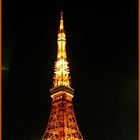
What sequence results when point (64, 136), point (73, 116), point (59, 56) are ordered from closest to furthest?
point (64, 136) < point (73, 116) < point (59, 56)

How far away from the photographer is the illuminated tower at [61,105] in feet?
102

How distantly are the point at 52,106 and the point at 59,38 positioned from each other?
5963mm

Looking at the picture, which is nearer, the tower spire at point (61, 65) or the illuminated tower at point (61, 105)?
the illuminated tower at point (61, 105)

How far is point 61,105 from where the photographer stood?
1284 inches

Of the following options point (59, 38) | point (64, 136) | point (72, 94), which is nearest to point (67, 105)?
point (72, 94)

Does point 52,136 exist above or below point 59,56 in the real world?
below

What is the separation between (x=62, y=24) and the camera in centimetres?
3541

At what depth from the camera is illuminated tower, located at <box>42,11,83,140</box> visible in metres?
31.2

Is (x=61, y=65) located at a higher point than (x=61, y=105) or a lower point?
higher

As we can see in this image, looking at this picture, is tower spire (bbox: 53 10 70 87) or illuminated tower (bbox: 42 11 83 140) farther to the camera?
tower spire (bbox: 53 10 70 87)

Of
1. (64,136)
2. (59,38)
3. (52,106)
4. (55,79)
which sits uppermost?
(59,38)

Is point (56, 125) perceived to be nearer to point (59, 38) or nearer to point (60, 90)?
point (60, 90)

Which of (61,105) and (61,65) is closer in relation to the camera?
(61,105)

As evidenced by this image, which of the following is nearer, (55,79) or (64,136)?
(64,136)
